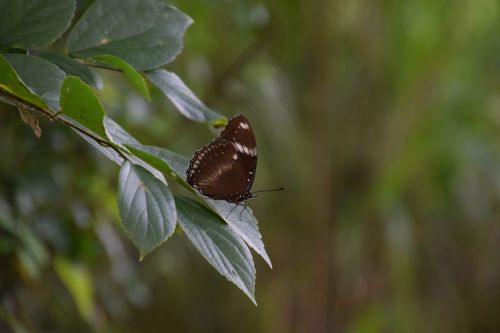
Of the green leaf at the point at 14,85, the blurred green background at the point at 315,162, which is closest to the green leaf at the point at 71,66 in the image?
the green leaf at the point at 14,85

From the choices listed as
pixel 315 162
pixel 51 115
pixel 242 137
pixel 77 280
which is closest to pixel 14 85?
pixel 51 115

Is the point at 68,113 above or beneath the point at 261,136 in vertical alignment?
above

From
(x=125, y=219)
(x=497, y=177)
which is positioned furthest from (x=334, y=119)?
(x=125, y=219)

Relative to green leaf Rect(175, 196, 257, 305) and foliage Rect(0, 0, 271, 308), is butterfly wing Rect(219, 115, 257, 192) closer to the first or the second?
foliage Rect(0, 0, 271, 308)

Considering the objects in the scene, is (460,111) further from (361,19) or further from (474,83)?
(361,19)

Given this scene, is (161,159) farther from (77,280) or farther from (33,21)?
(77,280)

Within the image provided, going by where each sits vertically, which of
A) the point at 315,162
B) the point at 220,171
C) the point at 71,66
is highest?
the point at 71,66

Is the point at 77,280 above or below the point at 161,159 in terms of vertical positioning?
below
